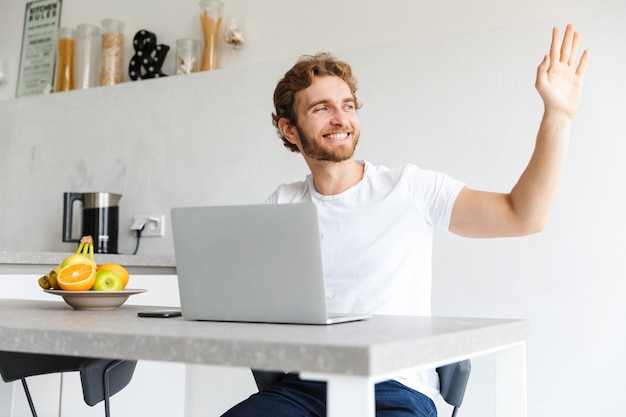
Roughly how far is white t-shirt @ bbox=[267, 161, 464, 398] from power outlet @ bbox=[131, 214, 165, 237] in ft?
4.65

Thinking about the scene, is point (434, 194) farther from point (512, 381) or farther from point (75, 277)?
point (75, 277)

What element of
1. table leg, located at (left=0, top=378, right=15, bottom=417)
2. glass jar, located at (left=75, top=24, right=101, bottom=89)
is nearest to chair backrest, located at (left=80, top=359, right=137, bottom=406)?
table leg, located at (left=0, top=378, right=15, bottom=417)

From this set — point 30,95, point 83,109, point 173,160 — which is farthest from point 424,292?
point 30,95

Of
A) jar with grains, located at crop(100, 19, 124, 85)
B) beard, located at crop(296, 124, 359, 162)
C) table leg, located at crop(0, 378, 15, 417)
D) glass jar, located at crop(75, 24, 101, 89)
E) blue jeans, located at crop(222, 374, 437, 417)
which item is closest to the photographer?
blue jeans, located at crop(222, 374, 437, 417)

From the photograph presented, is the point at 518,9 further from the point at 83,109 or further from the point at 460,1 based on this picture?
the point at 83,109

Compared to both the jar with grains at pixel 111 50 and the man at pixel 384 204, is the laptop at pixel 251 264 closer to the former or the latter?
the man at pixel 384 204

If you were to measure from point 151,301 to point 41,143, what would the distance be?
121 cm

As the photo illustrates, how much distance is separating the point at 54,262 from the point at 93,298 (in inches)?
39.3

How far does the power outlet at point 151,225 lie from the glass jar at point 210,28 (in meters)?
0.64

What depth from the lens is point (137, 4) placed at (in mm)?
3322

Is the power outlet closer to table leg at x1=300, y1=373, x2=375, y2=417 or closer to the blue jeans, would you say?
the blue jeans

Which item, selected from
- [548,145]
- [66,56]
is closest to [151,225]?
[66,56]

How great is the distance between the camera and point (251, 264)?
110cm

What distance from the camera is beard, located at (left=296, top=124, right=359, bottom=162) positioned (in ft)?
5.93
